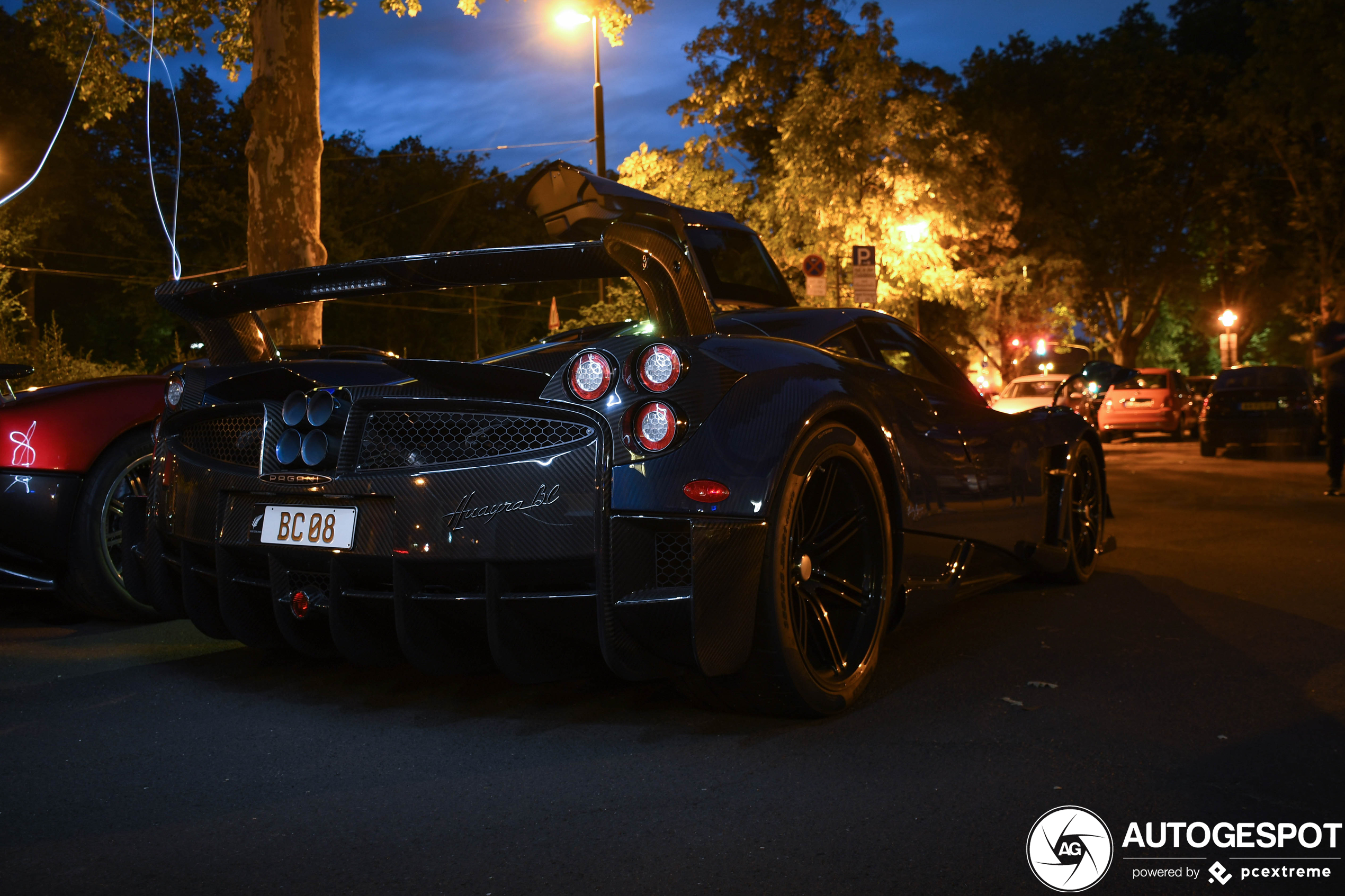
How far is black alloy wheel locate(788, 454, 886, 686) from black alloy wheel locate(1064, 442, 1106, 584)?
2.20 m

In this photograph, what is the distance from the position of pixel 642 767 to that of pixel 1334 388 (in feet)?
31.9

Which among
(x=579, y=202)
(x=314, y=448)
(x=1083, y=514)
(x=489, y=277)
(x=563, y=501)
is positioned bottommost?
(x=1083, y=514)

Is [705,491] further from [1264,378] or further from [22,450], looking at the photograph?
[1264,378]

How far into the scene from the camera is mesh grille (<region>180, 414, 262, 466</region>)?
3.56 meters

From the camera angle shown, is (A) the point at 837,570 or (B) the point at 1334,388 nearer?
(A) the point at 837,570

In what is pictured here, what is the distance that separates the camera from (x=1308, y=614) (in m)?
4.85

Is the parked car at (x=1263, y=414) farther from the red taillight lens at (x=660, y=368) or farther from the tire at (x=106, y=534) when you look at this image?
the red taillight lens at (x=660, y=368)

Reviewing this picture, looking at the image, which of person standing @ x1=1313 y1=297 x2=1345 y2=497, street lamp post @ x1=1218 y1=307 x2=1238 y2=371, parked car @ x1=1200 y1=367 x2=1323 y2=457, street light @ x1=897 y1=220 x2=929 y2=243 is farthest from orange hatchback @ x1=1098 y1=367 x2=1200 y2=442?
street lamp post @ x1=1218 y1=307 x2=1238 y2=371

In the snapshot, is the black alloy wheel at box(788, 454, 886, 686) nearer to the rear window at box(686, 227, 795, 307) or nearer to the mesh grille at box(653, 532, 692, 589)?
the mesh grille at box(653, 532, 692, 589)

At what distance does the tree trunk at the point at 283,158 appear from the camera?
1103cm

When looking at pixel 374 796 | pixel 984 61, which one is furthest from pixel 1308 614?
pixel 984 61

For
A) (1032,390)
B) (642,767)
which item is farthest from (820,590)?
(1032,390)

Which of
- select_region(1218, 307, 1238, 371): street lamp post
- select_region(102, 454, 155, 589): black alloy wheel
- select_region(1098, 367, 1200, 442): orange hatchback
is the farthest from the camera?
select_region(1218, 307, 1238, 371): street lamp post

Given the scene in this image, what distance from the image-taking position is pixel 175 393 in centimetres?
384
